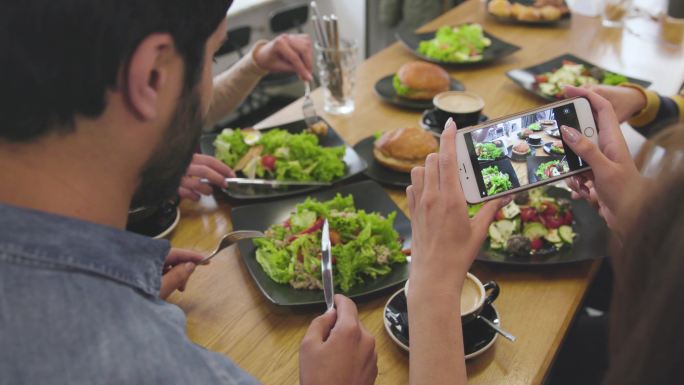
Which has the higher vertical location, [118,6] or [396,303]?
[118,6]

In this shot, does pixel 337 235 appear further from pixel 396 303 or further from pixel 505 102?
pixel 505 102

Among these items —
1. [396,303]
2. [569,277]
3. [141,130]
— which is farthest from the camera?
[569,277]

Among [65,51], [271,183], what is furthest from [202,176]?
[65,51]

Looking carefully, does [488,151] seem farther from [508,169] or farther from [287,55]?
[287,55]

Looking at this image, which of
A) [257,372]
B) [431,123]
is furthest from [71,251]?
[431,123]

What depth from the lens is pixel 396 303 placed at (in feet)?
3.60

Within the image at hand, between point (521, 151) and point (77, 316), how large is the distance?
84 centimetres

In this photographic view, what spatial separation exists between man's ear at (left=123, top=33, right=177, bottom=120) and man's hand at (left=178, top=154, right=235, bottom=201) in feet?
2.56

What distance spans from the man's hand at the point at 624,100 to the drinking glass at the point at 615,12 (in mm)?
1261

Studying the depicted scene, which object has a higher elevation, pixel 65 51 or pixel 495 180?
pixel 65 51

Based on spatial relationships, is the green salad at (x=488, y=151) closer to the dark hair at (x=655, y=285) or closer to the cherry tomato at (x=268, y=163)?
the dark hair at (x=655, y=285)

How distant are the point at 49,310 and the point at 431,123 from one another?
4.57 ft

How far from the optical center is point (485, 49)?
7.86ft

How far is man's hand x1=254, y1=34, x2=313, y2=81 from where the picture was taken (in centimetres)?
178
